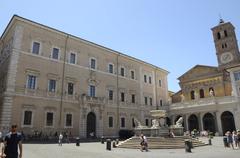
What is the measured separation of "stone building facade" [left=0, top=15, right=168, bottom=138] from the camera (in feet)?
74.9

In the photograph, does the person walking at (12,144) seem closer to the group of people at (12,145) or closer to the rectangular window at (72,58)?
the group of people at (12,145)

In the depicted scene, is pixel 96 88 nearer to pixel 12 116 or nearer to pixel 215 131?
pixel 12 116

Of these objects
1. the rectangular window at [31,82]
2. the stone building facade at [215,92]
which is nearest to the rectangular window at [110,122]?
the rectangular window at [31,82]

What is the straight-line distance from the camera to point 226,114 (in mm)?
33094

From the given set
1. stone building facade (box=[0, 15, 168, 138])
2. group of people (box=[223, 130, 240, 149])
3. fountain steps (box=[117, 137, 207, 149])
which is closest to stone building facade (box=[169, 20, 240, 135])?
stone building facade (box=[0, 15, 168, 138])

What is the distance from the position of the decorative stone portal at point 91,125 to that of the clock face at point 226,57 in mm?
31363

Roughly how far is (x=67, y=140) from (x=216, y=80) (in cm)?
2974

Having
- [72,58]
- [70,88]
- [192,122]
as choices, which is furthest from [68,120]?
[192,122]

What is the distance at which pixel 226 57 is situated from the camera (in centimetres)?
4575

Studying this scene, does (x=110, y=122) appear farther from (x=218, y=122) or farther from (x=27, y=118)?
(x=218, y=122)

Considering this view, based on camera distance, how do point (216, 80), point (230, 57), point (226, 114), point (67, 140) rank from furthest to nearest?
point (230, 57) < point (216, 80) < point (226, 114) < point (67, 140)

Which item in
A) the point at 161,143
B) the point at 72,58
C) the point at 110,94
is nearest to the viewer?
the point at 161,143

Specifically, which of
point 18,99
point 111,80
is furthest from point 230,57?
point 18,99

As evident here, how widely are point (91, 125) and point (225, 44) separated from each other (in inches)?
1361
